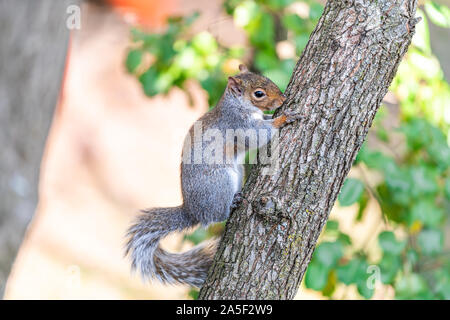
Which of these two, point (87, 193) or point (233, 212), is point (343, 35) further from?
point (87, 193)

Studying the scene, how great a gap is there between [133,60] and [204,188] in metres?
0.84

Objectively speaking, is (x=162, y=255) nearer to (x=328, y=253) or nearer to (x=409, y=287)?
(x=328, y=253)

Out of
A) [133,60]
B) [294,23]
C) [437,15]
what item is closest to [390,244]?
[437,15]

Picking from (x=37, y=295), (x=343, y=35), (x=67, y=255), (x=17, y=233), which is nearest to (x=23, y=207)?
(x=17, y=233)

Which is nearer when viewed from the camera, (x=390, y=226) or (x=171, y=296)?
(x=390, y=226)

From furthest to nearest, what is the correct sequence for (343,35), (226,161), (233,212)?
(226,161) → (233,212) → (343,35)

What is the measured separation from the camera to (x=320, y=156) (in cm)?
142

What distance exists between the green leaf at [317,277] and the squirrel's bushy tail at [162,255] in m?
0.38

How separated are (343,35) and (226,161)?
0.71 metres

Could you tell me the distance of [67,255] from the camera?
14.9 ft

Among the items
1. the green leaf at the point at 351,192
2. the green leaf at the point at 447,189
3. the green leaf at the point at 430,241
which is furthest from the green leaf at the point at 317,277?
the green leaf at the point at 447,189

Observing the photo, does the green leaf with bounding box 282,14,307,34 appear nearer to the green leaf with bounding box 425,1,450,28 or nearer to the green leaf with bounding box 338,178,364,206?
the green leaf with bounding box 425,1,450,28

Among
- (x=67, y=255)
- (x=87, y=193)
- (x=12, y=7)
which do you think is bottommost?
(x=67, y=255)

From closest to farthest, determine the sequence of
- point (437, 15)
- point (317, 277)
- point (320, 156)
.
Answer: point (320, 156)
point (437, 15)
point (317, 277)
